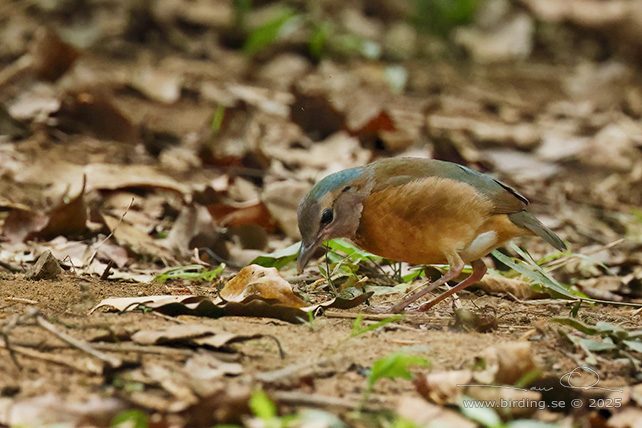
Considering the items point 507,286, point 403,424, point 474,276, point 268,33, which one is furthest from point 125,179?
point 268,33

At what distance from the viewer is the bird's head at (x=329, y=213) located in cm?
407

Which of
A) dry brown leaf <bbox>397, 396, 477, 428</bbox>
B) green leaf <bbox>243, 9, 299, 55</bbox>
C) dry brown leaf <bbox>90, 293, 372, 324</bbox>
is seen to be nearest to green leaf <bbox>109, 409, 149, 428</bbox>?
dry brown leaf <bbox>397, 396, 477, 428</bbox>

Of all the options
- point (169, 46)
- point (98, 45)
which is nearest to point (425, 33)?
point (169, 46)

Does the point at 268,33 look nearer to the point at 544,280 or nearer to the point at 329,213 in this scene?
the point at 329,213

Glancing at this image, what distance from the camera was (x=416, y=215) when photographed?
13.2ft

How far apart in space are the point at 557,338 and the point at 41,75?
Result: 6183mm

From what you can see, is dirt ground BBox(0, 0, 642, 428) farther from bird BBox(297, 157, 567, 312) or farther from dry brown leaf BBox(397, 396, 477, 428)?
bird BBox(297, 157, 567, 312)

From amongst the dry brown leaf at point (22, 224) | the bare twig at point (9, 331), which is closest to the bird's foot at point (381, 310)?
the bare twig at point (9, 331)

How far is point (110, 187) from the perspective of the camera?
552 centimetres

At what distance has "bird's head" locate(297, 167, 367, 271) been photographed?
4066 millimetres

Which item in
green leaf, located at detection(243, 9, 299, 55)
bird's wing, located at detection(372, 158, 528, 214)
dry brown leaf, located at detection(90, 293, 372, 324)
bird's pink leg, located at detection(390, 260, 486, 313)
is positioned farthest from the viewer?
green leaf, located at detection(243, 9, 299, 55)

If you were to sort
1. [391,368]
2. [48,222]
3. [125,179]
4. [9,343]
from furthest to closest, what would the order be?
[125,179] < [48,222] < [9,343] < [391,368]

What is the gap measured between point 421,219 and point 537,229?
27.2 inches

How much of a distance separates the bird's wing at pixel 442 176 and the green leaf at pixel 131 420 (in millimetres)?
2229
